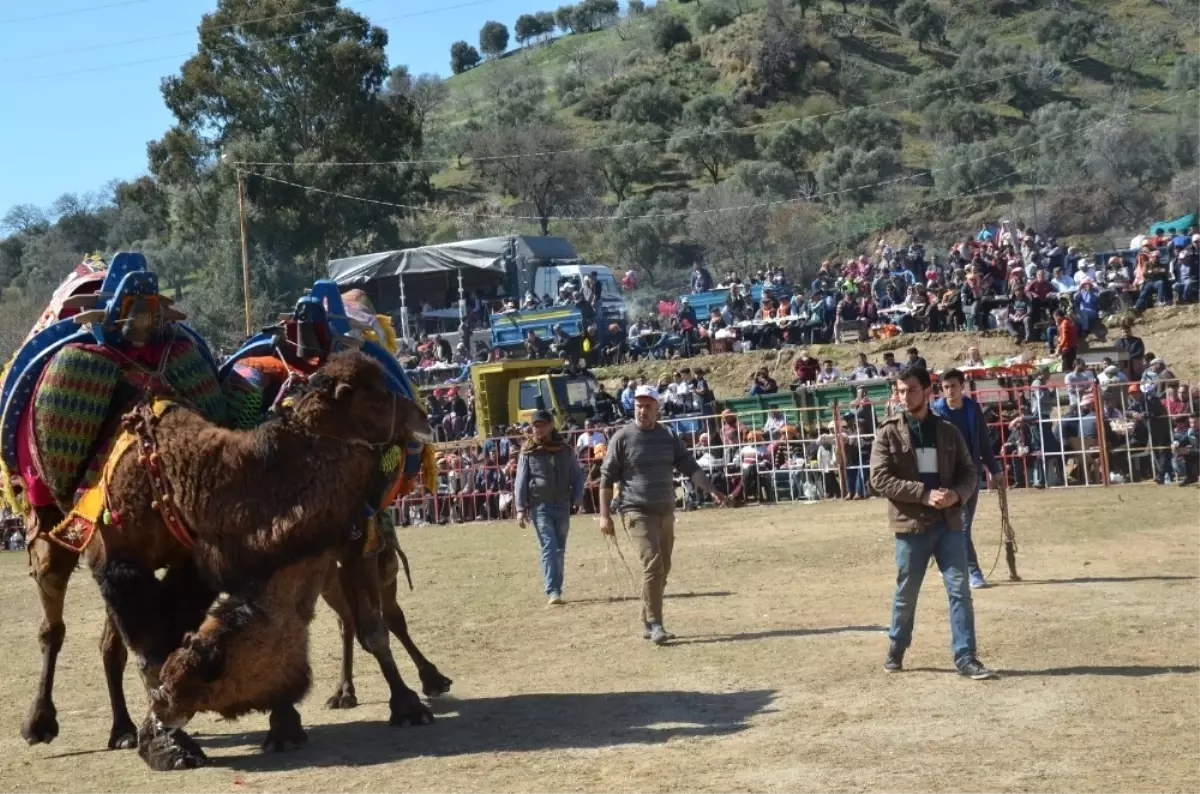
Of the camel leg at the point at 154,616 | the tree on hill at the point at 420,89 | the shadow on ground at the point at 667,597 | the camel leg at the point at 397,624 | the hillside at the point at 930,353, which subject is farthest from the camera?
the tree on hill at the point at 420,89

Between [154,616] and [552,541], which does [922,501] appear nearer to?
[154,616]

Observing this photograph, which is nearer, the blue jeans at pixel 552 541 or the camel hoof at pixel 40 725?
the camel hoof at pixel 40 725

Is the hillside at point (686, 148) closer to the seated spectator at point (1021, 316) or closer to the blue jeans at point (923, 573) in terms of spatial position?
the seated spectator at point (1021, 316)

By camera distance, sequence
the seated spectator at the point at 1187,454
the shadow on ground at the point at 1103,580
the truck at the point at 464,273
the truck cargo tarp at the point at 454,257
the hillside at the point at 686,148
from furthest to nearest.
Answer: the hillside at the point at 686,148, the truck cargo tarp at the point at 454,257, the truck at the point at 464,273, the seated spectator at the point at 1187,454, the shadow on ground at the point at 1103,580

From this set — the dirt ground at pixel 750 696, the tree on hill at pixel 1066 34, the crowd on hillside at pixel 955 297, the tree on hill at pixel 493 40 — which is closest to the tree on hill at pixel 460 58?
the tree on hill at pixel 493 40

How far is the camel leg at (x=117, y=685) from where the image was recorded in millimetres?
8609

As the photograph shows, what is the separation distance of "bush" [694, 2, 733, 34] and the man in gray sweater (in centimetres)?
7779

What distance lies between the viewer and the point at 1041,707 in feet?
27.0

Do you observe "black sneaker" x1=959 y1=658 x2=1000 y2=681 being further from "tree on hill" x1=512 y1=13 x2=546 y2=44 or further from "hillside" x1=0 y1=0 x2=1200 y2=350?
"tree on hill" x1=512 y1=13 x2=546 y2=44

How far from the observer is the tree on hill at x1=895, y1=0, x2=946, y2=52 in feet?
276

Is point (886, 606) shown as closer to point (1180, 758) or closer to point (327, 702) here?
point (327, 702)

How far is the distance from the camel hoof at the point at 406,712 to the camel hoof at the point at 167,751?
1213mm

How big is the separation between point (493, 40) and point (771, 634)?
372 feet

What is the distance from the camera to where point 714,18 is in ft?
294
